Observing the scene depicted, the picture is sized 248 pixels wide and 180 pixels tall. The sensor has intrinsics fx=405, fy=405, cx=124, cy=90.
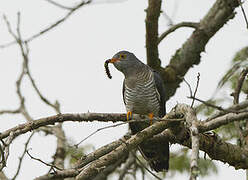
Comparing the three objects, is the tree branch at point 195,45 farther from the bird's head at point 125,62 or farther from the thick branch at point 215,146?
the thick branch at point 215,146

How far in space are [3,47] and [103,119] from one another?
8.47ft

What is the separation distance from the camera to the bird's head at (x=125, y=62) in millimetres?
5613

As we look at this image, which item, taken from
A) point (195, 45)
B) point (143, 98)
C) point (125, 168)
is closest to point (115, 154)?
point (125, 168)

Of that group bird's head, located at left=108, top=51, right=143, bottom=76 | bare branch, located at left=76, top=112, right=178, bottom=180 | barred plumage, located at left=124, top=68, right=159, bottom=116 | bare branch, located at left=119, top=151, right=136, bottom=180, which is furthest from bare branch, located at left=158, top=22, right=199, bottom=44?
bare branch, located at left=76, top=112, right=178, bottom=180

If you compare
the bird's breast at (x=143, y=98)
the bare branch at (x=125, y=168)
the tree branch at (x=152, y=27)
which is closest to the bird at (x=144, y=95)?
the bird's breast at (x=143, y=98)

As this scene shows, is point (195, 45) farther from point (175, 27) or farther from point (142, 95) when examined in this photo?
point (142, 95)

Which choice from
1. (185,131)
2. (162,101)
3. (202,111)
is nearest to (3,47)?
(162,101)

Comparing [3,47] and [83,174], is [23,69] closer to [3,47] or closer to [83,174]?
[3,47]

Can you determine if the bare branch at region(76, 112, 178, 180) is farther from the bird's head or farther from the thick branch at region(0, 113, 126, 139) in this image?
the bird's head

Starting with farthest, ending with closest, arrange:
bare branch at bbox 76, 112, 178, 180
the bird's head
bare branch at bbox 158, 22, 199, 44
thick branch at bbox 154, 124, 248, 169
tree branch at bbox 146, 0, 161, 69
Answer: bare branch at bbox 158, 22, 199, 44 < the bird's head < tree branch at bbox 146, 0, 161, 69 < thick branch at bbox 154, 124, 248, 169 < bare branch at bbox 76, 112, 178, 180

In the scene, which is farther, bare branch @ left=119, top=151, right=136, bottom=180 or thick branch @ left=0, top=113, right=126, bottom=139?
thick branch @ left=0, top=113, right=126, bottom=139

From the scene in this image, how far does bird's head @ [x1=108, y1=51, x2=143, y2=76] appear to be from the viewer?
5613 millimetres

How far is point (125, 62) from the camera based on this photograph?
18.5 ft

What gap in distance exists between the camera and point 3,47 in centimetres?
558
